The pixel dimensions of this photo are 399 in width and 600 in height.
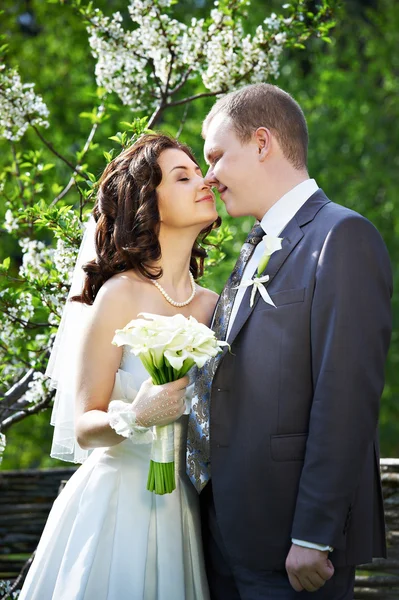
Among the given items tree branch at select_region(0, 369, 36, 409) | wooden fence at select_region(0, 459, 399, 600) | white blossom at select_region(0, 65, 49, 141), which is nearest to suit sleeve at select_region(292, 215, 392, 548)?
tree branch at select_region(0, 369, 36, 409)

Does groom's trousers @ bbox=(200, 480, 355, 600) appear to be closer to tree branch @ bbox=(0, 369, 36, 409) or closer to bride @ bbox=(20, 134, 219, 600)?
bride @ bbox=(20, 134, 219, 600)

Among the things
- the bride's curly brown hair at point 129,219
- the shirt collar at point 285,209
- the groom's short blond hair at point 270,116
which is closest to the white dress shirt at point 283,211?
the shirt collar at point 285,209

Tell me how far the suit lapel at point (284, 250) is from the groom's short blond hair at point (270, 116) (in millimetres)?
220

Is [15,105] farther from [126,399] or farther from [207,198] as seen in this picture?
[126,399]

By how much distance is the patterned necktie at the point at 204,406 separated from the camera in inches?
114

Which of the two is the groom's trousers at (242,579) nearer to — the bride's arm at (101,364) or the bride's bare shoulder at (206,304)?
the bride's arm at (101,364)

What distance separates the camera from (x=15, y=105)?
447 cm

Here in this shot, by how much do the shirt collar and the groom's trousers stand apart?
93 centimetres

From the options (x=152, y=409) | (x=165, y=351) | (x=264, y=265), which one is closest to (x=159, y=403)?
(x=152, y=409)

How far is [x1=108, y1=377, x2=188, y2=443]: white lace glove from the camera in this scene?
8.85ft

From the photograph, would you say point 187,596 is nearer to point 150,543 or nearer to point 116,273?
point 150,543

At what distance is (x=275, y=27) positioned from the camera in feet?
15.0

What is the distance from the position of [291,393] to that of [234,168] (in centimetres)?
84

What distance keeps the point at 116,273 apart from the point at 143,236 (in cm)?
18
